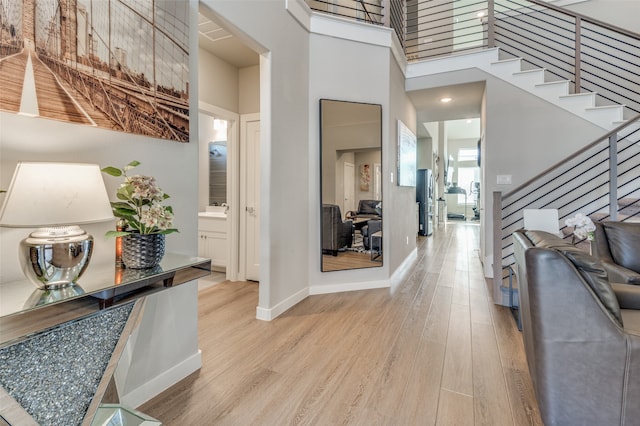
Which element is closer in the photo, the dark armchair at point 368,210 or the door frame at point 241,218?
the dark armchair at point 368,210

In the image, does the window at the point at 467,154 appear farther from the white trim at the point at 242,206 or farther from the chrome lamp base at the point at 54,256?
the chrome lamp base at the point at 54,256

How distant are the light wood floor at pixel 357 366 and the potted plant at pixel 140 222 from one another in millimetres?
877

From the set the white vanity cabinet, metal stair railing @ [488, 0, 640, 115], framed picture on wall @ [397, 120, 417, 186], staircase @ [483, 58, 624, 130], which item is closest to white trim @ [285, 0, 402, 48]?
framed picture on wall @ [397, 120, 417, 186]

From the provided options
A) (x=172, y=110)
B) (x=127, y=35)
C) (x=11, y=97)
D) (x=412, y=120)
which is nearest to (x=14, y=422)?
(x=11, y=97)

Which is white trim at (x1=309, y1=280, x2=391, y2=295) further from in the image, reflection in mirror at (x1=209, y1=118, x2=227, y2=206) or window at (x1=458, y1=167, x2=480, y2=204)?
window at (x1=458, y1=167, x2=480, y2=204)

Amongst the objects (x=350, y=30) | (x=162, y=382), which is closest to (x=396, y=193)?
(x=350, y=30)

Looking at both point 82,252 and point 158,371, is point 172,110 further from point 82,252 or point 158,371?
point 158,371

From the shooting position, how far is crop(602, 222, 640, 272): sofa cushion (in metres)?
2.40

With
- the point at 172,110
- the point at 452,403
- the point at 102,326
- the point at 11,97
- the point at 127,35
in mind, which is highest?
the point at 127,35

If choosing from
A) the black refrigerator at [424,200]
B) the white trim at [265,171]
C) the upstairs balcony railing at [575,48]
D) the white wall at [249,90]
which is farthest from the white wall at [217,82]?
the black refrigerator at [424,200]

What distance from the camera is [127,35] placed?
156cm

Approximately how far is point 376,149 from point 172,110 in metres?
2.50

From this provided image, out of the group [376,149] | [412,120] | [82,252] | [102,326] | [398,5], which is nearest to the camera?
[82,252]

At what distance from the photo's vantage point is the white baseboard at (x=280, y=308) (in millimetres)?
2814
